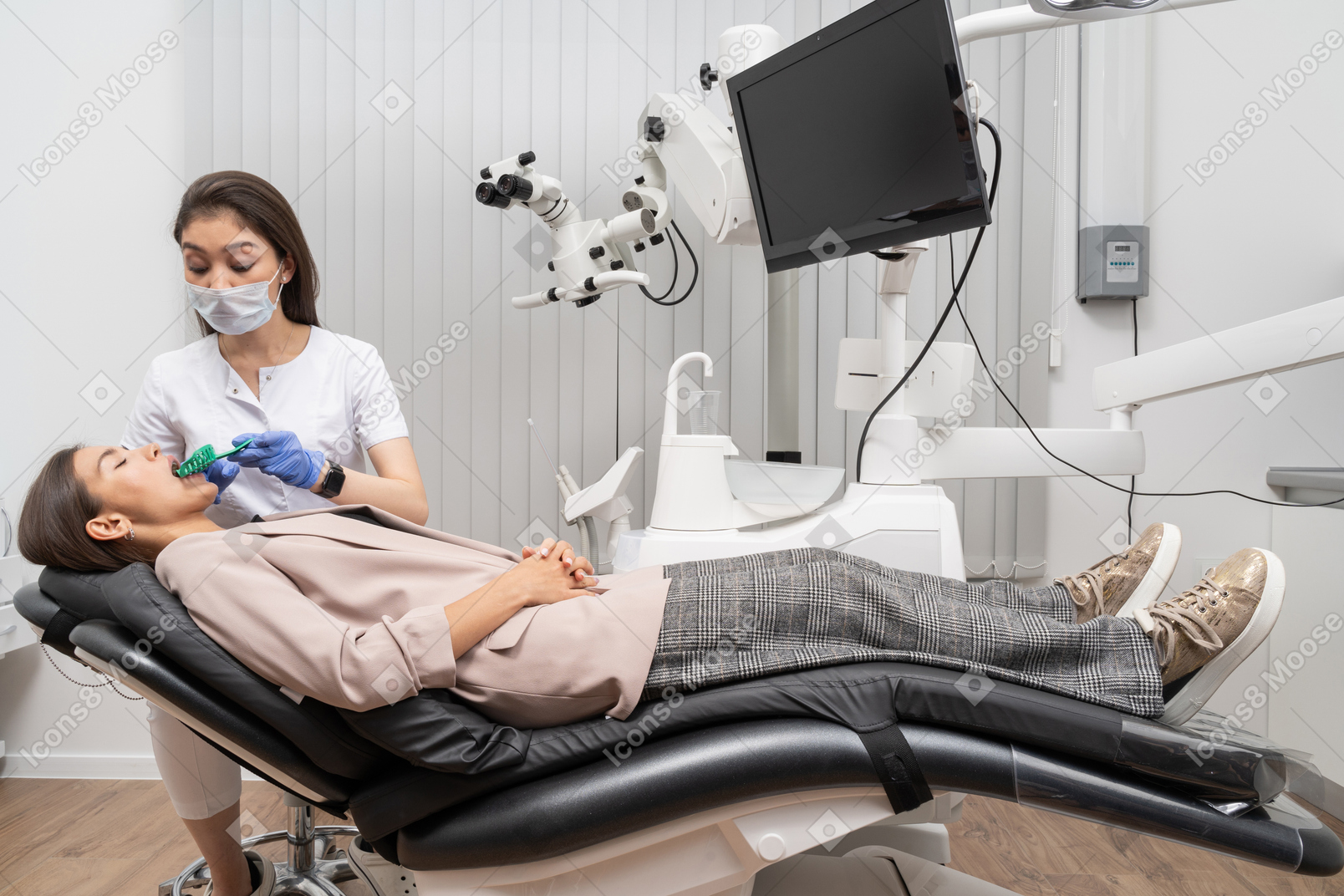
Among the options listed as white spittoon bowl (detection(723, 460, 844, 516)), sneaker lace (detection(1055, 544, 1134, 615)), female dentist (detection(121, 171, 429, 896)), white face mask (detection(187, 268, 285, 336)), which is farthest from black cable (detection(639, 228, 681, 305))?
sneaker lace (detection(1055, 544, 1134, 615))

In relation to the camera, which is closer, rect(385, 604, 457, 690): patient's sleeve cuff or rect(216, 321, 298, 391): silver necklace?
rect(385, 604, 457, 690): patient's sleeve cuff

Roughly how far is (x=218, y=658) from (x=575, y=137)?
1578 mm

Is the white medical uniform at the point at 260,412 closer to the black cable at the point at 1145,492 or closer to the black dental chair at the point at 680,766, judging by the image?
the black dental chair at the point at 680,766

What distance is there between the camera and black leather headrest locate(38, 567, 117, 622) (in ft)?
2.95

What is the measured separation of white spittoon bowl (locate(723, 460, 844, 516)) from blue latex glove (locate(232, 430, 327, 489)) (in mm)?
752

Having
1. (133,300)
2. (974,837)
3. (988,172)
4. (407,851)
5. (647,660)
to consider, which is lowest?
(974,837)

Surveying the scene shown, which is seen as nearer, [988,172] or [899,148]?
[899,148]

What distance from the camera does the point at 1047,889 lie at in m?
1.40

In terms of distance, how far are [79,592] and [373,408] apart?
1.93 feet

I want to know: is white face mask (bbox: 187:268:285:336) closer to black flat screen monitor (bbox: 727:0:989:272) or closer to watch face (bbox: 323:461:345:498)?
watch face (bbox: 323:461:345:498)

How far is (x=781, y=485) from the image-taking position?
1.50 meters

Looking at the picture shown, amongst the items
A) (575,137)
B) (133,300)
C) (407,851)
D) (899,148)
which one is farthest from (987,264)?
(133,300)

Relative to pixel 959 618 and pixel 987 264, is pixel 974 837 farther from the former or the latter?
pixel 987 264

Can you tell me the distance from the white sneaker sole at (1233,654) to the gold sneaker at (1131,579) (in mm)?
148
